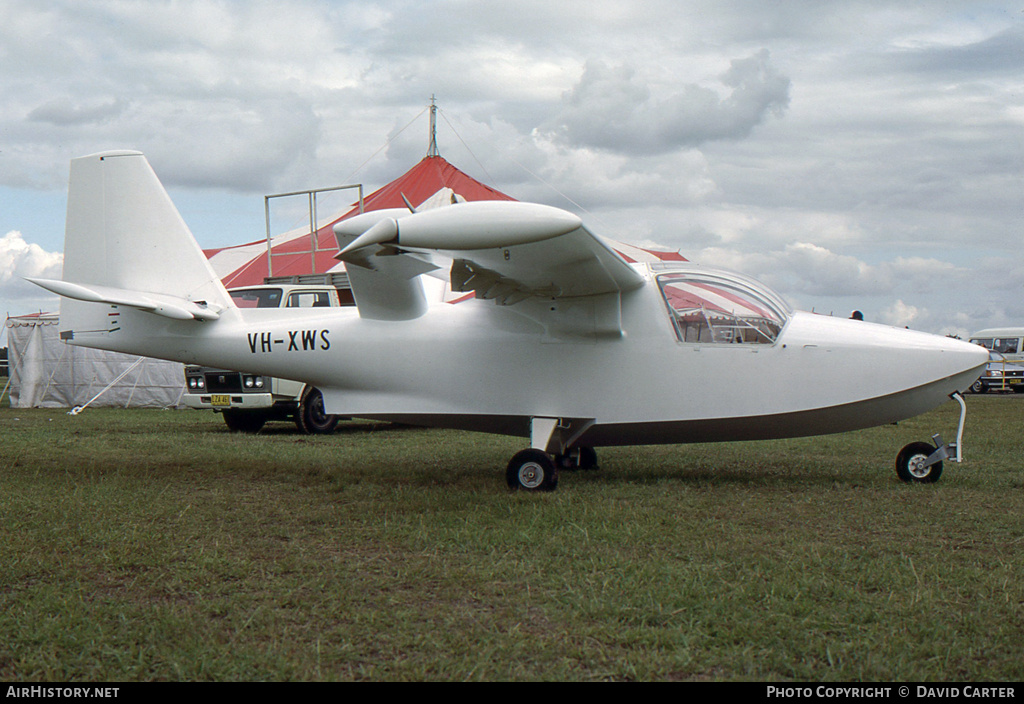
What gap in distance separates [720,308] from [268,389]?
800 cm

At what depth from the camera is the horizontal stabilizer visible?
264 inches

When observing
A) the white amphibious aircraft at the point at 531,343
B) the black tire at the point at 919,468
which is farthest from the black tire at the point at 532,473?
the black tire at the point at 919,468

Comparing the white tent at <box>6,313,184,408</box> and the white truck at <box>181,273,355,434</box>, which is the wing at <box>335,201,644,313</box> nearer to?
the white truck at <box>181,273,355,434</box>

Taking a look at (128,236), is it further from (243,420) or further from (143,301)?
(243,420)

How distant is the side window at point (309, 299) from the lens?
43.7ft

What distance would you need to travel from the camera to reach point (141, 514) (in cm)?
578

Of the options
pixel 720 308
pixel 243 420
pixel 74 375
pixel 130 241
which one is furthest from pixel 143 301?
pixel 74 375

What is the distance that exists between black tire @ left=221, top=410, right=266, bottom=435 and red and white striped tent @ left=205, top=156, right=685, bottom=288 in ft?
13.4

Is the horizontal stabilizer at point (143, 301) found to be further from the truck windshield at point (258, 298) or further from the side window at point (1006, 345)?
the side window at point (1006, 345)

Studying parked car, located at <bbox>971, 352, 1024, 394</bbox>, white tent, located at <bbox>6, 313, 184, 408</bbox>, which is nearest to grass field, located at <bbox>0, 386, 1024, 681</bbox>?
white tent, located at <bbox>6, 313, 184, 408</bbox>

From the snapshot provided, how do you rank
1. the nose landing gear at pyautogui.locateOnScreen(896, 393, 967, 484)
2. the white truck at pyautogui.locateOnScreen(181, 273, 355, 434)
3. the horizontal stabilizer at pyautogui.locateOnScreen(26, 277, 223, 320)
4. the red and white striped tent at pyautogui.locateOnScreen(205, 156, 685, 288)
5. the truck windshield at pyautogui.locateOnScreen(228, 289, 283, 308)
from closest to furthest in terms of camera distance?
the horizontal stabilizer at pyautogui.locateOnScreen(26, 277, 223, 320)
the nose landing gear at pyautogui.locateOnScreen(896, 393, 967, 484)
the white truck at pyautogui.locateOnScreen(181, 273, 355, 434)
the truck windshield at pyautogui.locateOnScreen(228, 289, 283, 308)
the red and white striped tent at pyautogui.locateOnScreen(205, 156, 685, 288)
